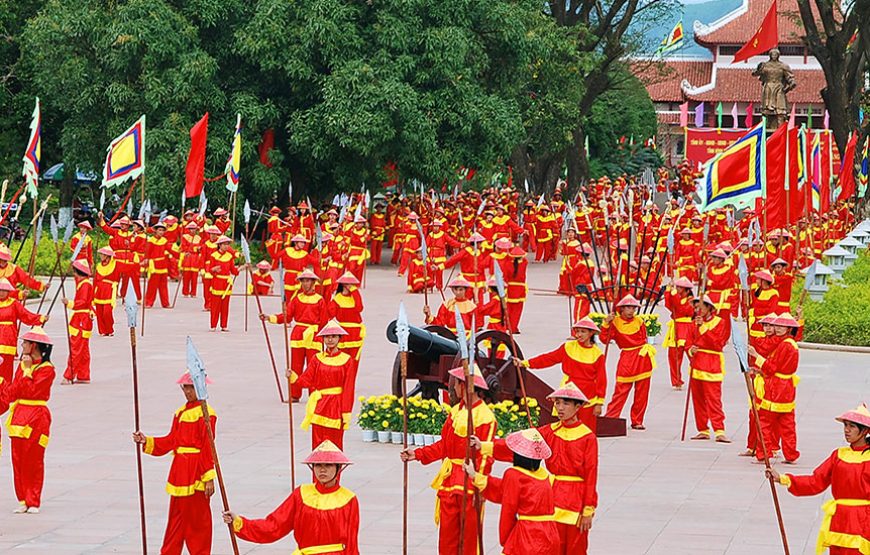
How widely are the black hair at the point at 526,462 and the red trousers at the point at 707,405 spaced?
7.36 metres

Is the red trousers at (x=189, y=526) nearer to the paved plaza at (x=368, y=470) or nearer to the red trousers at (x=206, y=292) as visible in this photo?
the paved plaza at (x=368, y=470)

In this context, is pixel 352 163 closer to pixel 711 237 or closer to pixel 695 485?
pixel 711 237

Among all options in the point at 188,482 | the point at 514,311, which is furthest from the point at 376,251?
the point at 188,482

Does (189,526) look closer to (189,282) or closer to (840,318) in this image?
(840,318)

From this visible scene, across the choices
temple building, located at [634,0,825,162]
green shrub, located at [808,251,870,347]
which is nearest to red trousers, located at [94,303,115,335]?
green shrub, located at [808,251,870,347]

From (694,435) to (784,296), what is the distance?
6152 millimetres

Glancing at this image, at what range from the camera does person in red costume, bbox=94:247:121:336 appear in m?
23.1

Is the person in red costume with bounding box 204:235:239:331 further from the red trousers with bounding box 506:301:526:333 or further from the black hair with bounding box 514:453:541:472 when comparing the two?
the black hair with bounding box 514:453:541:472

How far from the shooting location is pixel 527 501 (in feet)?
29.1

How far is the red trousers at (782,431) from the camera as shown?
48.0 ft

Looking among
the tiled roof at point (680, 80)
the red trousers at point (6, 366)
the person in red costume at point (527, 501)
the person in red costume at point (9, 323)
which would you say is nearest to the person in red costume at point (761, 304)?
the person in red costume at point (9, 323)

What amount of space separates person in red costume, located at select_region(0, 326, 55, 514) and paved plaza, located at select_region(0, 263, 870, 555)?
29 cm

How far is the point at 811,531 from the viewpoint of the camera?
12.2 meters

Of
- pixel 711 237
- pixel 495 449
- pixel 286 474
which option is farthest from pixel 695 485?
pixel 711 237
